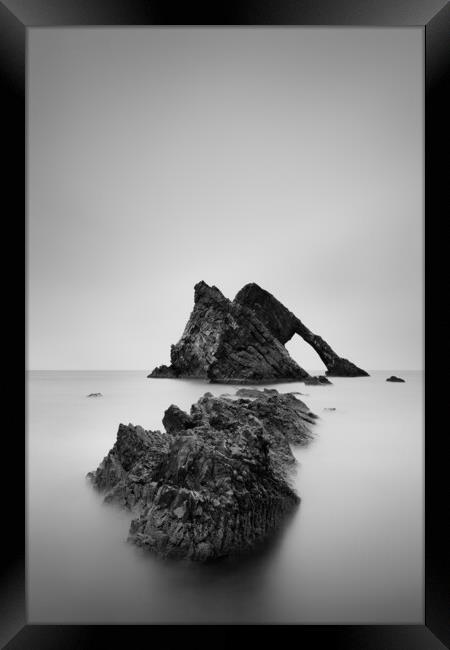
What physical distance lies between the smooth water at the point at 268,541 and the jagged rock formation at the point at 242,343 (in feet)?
0.33

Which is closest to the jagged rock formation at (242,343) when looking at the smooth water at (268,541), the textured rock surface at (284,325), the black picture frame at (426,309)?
the textured rock surface at (284,325)

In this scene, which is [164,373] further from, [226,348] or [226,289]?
[226,289]

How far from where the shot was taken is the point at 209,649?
180cm

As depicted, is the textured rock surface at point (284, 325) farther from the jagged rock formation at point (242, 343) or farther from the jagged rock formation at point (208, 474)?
the jagged rock formation at point (208, 474)

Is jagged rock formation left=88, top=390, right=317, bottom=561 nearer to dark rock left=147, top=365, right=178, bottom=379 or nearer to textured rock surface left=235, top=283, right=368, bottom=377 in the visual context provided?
dark rock left=147, top=365, right=178, bottom=379

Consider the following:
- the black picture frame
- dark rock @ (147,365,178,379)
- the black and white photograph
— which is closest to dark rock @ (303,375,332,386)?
the black and white photograph

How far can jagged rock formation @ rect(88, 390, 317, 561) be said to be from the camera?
171 centimetres

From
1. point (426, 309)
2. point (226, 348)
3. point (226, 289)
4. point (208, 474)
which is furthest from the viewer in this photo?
point (226, 348)

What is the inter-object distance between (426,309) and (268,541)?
140 cm

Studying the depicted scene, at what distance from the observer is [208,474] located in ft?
5.74

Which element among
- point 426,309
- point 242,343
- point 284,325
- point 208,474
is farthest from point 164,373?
point 426,309

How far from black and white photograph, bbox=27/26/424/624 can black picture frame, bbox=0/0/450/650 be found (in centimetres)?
10

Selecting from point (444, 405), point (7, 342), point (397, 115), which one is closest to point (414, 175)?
point (397, 115)

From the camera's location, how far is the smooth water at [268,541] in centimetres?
183
